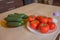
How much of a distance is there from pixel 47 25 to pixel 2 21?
454 mm

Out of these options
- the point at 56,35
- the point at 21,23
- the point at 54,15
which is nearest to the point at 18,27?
the point at 21,23

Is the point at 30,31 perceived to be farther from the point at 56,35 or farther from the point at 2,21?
the point at 2,21

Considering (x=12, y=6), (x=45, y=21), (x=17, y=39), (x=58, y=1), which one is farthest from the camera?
(x=58, y=1)

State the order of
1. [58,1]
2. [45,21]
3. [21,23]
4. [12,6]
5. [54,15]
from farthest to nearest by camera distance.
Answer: [58,1]
[12,6]
[54,15]
[21,23]
[45,21]

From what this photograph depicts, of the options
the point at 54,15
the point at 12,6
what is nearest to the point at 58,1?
the point at 12,6

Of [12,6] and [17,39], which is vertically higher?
[17,39]

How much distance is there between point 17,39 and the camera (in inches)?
36.7

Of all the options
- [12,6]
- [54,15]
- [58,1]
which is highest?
[54,15]

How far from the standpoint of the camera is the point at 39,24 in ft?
3.34

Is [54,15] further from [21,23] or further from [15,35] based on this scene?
[15,35]

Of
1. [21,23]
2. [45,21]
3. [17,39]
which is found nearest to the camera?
[17,39]

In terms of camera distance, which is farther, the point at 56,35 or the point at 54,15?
the point at 54,15

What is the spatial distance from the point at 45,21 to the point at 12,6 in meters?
1.76

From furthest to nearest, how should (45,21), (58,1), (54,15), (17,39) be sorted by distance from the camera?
(58,1)
(54,15)
(45,21)
(17,39)
